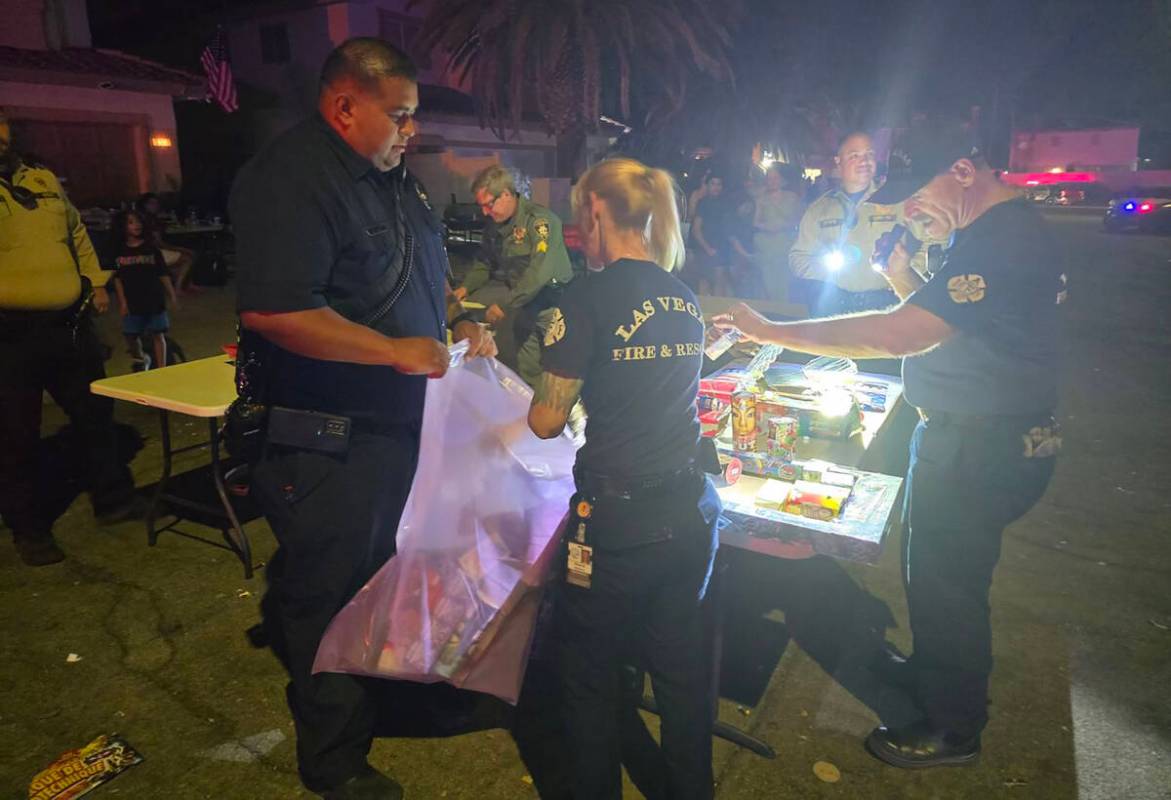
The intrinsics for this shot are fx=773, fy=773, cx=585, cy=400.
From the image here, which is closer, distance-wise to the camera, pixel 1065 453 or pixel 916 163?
pixel 916 163

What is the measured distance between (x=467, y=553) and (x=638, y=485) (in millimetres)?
759

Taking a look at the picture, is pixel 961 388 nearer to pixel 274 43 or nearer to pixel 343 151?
pixel 343 151

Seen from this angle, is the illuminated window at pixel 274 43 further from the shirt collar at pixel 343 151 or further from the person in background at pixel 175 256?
the shirt collar at pixel 343 151

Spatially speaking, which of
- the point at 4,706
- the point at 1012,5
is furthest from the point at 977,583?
the point at 4,706

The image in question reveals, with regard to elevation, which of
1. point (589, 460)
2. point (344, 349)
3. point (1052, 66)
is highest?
point (1052, 66)

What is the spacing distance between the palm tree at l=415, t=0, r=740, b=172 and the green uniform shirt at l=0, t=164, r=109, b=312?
2678mm

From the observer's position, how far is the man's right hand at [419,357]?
2.22 metres

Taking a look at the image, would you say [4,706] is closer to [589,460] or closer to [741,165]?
[589,460]

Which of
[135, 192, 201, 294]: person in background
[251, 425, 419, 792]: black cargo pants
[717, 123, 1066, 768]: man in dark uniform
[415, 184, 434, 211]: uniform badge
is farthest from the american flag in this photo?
[717, 123, 1066, 768]: man in dark uniform

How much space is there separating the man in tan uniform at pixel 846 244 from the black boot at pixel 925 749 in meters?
2.75

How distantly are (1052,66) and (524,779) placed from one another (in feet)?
10.1

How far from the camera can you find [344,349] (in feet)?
7.01

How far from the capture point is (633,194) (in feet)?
6.67

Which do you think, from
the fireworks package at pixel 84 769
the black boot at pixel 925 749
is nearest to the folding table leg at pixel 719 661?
the black boot at pixel 925 749
